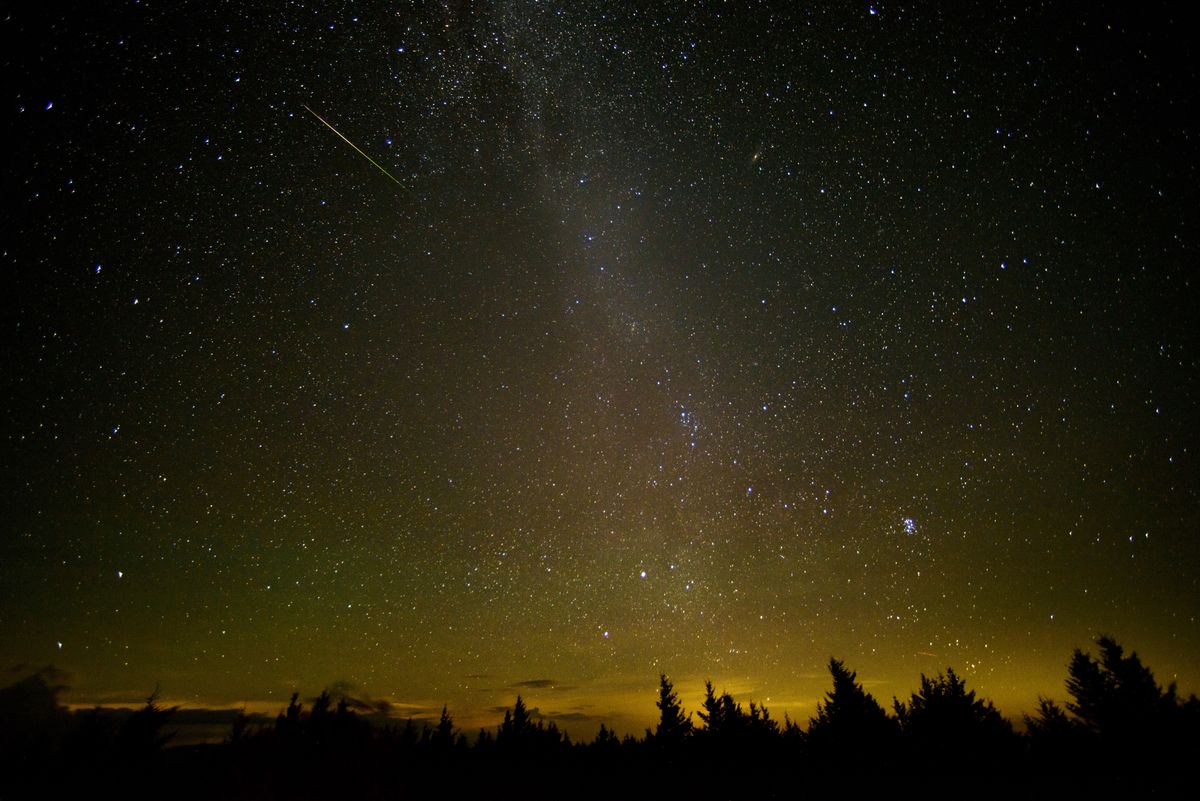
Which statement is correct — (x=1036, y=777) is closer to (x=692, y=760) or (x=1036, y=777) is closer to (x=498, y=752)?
(x=692, y=760)

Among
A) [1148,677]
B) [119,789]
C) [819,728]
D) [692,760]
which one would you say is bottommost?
[119,789]

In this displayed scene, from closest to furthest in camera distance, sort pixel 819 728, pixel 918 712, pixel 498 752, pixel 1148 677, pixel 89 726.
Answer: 1. pixel 1148 677
2. pixel 918 712
3. pixel 819 728
4. pixel 89 726
5. pixel 498 752

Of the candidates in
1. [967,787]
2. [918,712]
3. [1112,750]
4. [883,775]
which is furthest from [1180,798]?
[918,712]

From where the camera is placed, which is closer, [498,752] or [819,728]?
[819,728]

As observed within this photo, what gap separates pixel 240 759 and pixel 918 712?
114 feet

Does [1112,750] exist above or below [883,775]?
above

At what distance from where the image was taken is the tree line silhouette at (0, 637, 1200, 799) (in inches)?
723

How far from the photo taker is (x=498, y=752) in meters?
40.5

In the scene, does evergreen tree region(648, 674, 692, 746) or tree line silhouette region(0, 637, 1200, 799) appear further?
evergreen tree region(648, 674, 692, 746)

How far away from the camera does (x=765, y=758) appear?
26594mm

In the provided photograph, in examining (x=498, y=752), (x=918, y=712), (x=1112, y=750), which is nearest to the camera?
(x=1112, y=750)

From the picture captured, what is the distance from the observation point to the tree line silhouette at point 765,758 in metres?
18.4

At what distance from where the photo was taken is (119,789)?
73.4ft

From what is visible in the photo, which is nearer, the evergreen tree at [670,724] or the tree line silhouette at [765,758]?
the tree line silhouette at [765,758]
